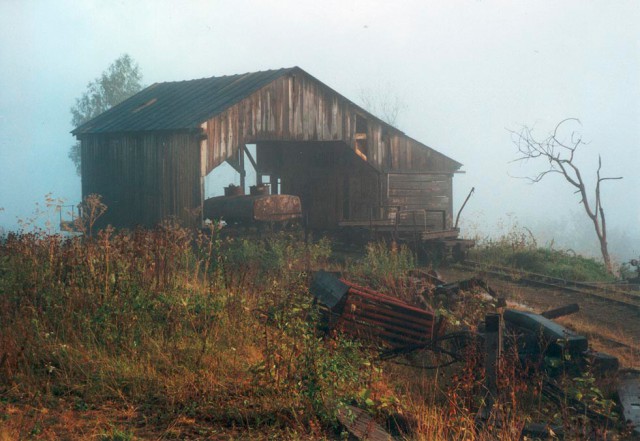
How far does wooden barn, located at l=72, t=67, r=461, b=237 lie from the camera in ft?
66.9

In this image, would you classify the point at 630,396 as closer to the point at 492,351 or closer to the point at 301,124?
the point at 492,351

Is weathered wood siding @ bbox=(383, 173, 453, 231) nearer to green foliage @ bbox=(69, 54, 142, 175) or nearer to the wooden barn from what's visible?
the wooden barn

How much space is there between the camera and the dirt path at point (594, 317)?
9.94m

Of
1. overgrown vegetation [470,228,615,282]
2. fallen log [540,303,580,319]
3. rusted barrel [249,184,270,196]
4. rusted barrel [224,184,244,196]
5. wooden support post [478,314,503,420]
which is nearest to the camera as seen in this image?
wooden support post [478,314,503,420]

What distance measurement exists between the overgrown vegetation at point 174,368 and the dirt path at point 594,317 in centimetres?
275

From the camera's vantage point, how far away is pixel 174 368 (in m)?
6.23

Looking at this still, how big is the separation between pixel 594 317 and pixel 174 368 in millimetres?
8527

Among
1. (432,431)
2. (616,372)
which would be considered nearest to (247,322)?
(432,431)

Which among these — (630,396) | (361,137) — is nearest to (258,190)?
(361,137)

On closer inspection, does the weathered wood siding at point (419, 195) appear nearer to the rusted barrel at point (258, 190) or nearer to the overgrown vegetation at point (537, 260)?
the overgrown vegetation at point (537, 260)

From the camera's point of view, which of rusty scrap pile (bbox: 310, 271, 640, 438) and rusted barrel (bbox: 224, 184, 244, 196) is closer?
rusty scrap pile (bbox: 310, 271, 640, 438)

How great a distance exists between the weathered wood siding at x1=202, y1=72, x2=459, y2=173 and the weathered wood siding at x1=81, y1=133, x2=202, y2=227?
3.23 feet

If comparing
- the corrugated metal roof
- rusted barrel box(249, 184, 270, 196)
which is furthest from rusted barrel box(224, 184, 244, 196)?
the corrugated metal roof

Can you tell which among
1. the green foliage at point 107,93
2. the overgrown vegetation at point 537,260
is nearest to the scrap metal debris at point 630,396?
the overgrown vegetation at point 537,260
